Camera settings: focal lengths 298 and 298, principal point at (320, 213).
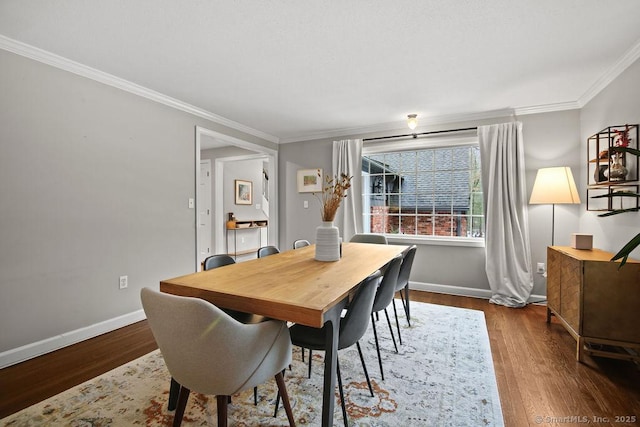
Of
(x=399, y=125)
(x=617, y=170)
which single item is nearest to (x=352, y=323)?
(x=617, y=170)

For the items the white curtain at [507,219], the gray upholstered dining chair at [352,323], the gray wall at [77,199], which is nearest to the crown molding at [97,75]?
the gray wall at [77,199]

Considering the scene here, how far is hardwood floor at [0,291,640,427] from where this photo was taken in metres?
1.69

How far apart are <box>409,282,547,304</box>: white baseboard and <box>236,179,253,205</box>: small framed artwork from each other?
13.4 ft

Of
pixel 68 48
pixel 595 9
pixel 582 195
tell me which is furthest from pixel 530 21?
pixel 68 48

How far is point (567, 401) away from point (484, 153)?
109 inches

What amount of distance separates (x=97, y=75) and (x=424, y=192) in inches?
155

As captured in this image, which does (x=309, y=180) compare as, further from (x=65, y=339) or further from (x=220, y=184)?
(x=65, y=339)

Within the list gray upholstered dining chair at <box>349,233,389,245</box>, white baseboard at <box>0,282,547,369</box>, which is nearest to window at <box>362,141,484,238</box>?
gray upholstered dining chair at <box>349,233,389,245</box>

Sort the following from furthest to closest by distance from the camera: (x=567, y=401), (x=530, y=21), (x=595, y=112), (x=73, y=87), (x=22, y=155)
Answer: (x=595, y=112) < (x=73, y=87) < (x=22, y=155) < (x=530, y=21) < (x=567, y=401)

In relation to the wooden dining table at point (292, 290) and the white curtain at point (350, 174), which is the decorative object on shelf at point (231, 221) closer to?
the white curtain at point (350, 174)

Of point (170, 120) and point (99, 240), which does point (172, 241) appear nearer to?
point (99, 240)

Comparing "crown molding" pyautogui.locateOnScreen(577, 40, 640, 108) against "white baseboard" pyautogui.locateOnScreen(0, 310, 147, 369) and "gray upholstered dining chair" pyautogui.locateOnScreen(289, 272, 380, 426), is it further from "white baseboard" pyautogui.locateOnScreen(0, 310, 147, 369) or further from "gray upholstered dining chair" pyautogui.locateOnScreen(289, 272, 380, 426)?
"white baseboard" pyautogui.locateOnScreen(0, 310, 147, 369)

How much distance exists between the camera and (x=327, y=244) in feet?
7.38

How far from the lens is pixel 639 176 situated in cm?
235
